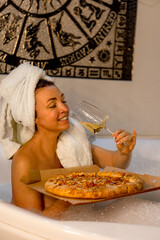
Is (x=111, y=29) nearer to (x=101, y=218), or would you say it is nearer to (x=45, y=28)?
(x=45, y=28)

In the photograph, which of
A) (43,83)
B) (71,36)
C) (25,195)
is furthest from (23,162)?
(71,36)

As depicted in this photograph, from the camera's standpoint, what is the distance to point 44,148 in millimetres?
1586

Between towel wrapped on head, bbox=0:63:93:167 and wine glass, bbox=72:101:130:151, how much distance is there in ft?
0.66

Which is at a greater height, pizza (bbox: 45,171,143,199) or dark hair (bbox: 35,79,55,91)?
dark hair (bbox: 35,79,55,91)

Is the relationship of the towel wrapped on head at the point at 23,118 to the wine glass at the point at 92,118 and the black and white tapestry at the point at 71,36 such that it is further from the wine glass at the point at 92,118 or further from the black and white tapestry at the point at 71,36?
the black and white tapestry at the point at 71,36

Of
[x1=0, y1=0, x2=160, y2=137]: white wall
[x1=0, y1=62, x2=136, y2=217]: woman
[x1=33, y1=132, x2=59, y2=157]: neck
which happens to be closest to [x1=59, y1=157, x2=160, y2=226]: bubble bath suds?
[x1=0, y1=62, x2=136, y2=217]: woman

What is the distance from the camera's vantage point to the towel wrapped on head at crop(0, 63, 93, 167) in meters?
1.47

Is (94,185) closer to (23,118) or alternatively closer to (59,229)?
(59,229)

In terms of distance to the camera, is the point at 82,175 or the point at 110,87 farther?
the point at 110,87

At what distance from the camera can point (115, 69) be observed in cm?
228

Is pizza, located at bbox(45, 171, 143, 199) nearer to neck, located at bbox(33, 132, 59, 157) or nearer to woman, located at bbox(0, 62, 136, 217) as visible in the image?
woman, located at bbox(0, 62, 136, 217)

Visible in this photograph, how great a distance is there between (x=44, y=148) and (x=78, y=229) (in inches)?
27.7

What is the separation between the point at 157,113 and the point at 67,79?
28.1 inches

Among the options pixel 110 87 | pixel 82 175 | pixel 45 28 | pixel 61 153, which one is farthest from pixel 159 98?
pixel 82 175
